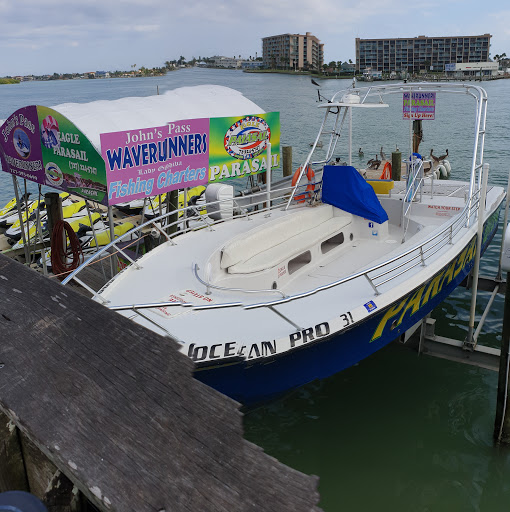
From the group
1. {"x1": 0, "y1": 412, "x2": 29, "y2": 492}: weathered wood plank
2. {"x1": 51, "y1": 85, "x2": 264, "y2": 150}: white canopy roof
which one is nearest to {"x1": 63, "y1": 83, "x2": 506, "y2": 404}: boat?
{"x1": 51, "y1": 85, "x2": 264, "y2": 150}: white canopy roof

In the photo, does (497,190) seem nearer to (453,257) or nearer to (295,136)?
(453,257)

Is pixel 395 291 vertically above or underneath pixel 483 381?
above

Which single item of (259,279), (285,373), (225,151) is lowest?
(285,373)

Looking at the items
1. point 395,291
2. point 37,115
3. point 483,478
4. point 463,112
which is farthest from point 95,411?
point 463,112

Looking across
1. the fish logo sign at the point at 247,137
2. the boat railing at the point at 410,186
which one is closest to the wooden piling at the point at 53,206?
the fish logo sign at the point at 247,137

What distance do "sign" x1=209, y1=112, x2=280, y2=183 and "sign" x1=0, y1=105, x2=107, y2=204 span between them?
2.97 m

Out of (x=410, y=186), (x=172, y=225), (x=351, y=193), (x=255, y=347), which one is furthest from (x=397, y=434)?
(x=172, y=225)

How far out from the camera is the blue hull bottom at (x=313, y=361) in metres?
5.52

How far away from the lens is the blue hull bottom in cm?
552

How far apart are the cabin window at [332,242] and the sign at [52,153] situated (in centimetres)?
353

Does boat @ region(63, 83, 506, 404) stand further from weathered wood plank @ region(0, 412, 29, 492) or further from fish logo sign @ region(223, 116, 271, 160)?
weathered wood plank @ region(0, 412, 29, 492)

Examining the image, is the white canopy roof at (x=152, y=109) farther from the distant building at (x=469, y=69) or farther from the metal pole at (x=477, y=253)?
the distant building at (x=469, y=69)

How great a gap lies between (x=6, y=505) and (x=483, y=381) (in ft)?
27.4

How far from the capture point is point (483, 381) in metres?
8.41
